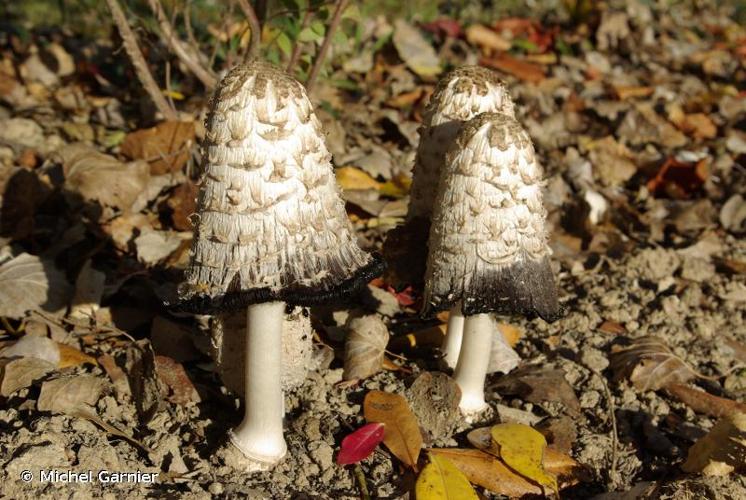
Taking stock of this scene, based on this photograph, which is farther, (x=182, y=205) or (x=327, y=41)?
(x=182, y=205)

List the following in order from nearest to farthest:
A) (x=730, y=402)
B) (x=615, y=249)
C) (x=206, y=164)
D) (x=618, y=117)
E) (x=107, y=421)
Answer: (x=206, y=164) → (x=107, y=421) → (x=730, y=402) → (x=615, y=249) → (x=618, y=117)

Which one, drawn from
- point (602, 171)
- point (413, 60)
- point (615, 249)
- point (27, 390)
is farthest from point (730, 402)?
point (413, 60)

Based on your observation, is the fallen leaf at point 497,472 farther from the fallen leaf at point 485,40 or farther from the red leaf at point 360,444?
the fallen leaf at point 485,40

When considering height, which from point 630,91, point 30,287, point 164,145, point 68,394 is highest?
point 630,91

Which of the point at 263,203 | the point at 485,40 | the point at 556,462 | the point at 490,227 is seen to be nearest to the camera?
the point at 263,203

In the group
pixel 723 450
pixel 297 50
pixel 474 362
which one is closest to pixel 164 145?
pixel 297 50

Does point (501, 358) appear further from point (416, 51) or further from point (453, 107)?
point (416, 51)

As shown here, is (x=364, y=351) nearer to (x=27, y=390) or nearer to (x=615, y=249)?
(x=27, y=390)
